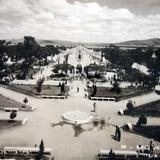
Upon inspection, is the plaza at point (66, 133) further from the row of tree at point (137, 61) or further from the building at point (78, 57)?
the building at point (78, 57)

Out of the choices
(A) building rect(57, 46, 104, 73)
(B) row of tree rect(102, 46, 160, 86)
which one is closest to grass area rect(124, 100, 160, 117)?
(B) row of tree rect(102, 46, 160, 86)

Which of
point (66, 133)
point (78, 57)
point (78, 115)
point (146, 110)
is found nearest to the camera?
point (66, 133)

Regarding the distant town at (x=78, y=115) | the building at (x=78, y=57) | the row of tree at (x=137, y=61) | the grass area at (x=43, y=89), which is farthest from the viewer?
the building at (x=78, y=57)

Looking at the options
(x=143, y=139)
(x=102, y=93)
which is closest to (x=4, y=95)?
(x=102, y=93)

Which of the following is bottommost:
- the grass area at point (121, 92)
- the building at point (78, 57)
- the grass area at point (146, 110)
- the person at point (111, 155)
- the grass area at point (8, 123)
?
the person at point (111, 155)

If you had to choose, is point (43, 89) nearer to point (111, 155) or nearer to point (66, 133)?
point (66, 133)

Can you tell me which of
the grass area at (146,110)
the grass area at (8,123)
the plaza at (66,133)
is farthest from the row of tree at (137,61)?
the grass area at (8,123)

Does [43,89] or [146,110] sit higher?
[43,89]

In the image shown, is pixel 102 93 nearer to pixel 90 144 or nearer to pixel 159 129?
pixel 159 129

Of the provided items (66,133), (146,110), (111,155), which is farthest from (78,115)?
(111,155)
